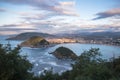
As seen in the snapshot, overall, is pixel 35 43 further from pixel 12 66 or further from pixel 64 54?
pixel 12 66

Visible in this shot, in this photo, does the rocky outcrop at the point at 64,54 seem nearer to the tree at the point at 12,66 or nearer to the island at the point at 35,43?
the island at the point at 35,43

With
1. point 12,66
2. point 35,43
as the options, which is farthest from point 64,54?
point 12,66

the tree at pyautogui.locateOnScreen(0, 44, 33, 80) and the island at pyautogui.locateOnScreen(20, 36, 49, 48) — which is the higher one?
the tree at pyautogui.locateOnScreen(0, 44, 33, 80)

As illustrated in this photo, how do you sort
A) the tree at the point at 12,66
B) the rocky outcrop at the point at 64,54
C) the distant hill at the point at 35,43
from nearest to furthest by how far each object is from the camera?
the tree at the point at 12,66 < the rocky outcrop at the point at 64,54 < the distant hill at the point at 35,43

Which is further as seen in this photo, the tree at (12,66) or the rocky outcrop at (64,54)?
the rocky outcrop at (64,54)

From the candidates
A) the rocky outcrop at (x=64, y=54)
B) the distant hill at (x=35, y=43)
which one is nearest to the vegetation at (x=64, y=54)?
the rocky outcrop at (x=64, y=54)

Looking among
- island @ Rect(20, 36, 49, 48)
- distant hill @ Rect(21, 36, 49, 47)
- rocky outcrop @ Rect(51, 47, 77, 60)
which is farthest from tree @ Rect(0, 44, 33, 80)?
distant hill @ Rect(21, 36, 49, 47)

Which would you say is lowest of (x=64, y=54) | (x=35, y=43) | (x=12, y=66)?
(x=64, y=54)

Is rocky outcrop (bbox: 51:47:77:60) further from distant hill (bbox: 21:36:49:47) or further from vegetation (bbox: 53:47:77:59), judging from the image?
distant hill (bbox: 21:36:49:47)

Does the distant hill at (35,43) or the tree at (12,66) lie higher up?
the tree at (12,66)
